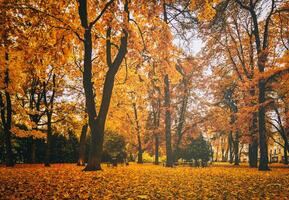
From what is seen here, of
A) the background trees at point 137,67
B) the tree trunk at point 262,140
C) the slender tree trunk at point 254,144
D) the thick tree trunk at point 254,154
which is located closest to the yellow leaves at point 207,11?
the background trees at point 137,67

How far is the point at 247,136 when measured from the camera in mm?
28578

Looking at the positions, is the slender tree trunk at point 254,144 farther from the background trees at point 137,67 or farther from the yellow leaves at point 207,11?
the yellow leaves at point 207,11

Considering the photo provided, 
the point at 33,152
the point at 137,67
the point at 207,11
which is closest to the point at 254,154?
the point at 137,67

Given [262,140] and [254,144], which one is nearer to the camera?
[262,140]

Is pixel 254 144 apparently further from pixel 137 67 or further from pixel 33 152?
pixel 33 152

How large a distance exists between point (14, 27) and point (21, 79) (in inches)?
673

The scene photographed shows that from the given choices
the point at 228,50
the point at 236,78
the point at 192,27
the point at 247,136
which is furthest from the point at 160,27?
the point at 236,78

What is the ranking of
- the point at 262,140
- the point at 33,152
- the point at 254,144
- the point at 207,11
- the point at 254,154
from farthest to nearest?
the point at 33,152 < the point at 254,154 < the point at 254,144 < the point at 262,140 < the point at 207,11

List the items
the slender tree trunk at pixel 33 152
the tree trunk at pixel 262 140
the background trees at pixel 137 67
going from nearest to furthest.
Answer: the background trees at pixel 137 67 < the tree trunk at pixel 262 140 < the slender tree trunk at pixel 33 152

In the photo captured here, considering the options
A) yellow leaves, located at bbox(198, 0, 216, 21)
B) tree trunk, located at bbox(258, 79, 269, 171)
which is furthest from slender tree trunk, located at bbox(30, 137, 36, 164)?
yellow leaves, located at bbox(198, 0, 216, 21)

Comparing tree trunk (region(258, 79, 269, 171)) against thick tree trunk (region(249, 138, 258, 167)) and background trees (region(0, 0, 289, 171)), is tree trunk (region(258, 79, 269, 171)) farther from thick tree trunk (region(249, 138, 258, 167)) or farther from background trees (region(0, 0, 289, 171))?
thick tree trunk (region(249, 138, 258, 167))

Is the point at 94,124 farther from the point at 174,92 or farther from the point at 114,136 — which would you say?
the point at 114,136

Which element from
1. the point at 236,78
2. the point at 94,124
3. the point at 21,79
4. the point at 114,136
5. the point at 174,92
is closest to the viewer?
the point at 94,124

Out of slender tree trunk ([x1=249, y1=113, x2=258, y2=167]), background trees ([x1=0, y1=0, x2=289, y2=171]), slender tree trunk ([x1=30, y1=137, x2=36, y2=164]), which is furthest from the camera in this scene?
slender tree trunk ([x1=30, y1=137, x2=36, y2=164])
